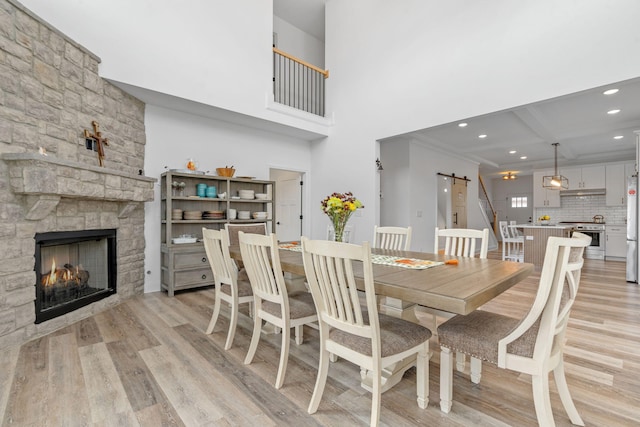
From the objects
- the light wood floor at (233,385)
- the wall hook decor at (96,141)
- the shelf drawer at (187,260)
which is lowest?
the light wood floor at (233,385)

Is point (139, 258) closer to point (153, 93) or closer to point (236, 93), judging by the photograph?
point (153, 93)

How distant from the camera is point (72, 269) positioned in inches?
125

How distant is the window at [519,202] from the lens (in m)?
11.3

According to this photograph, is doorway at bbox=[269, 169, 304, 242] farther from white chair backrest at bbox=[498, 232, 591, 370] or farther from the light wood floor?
white chair backrest at bbox=[498, 232, 591, 370]

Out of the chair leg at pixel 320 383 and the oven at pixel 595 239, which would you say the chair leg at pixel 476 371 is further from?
the oven at pixel 595 239

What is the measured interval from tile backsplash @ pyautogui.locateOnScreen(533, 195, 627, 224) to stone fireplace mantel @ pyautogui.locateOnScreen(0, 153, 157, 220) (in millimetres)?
10396

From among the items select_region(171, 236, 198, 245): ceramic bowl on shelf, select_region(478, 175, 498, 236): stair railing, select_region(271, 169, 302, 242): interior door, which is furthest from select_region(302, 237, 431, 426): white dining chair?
select_region(478, 175, 498, 236): stair railing

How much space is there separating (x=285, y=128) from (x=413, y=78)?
2187 millimetres

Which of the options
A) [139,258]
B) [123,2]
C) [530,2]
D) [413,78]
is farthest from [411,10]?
[139,258]

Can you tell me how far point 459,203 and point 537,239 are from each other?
2020 millimetres

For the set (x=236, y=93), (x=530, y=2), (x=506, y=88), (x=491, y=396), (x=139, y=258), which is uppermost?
(x=530, y=2)

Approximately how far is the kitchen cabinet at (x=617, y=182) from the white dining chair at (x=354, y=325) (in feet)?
29.1

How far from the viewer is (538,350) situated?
1300mm

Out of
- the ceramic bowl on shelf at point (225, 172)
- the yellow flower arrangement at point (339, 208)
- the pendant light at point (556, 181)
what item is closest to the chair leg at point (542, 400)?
the yellow flower arrangement at point (339, 208)
